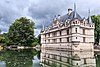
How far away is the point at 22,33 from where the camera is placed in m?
70.4

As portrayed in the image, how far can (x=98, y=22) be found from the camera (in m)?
57.4

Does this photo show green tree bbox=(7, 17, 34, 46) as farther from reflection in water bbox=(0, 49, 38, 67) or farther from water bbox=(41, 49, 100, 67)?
water bbox=(41, 49, 100, 67)

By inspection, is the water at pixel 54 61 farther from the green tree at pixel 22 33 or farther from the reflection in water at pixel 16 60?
the green tree at pixel 22 33

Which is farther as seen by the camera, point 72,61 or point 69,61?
point 69,61

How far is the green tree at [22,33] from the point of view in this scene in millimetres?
69938

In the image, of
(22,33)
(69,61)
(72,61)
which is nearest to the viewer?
(72,61)

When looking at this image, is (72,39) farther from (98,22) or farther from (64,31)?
(98,22)

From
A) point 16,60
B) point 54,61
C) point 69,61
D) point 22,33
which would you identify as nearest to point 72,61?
point 69,61

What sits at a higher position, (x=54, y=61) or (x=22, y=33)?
(x=22, y=33)

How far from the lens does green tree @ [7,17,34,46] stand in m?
69.9

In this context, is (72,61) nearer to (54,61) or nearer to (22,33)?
(54,61)

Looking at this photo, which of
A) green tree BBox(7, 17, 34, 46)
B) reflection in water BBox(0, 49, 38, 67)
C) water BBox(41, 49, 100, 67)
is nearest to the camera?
water BBox(41, 49, 100, 67)

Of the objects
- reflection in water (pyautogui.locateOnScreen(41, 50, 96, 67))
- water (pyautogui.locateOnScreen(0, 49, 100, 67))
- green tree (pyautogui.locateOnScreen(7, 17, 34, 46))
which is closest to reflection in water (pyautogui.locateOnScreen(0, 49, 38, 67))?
water (pyautogui.locateOnScreen(0, 49, 100, 67))

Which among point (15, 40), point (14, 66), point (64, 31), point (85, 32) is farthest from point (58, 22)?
point (14, 66)
